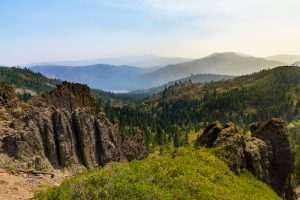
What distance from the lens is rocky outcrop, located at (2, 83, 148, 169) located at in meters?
57.8

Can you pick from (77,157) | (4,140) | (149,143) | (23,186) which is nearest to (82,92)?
Answer: (77,157)

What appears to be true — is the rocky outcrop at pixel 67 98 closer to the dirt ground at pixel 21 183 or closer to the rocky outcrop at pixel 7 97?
the rocky outcrop at pixel 7 97

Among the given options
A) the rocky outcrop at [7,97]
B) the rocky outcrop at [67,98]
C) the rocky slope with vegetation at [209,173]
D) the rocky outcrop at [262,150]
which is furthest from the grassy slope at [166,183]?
the rocky outcrop at [67,98]

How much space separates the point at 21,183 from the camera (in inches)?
1813

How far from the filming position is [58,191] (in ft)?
106

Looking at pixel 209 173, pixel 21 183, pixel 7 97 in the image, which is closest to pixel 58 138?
pixel 21 183

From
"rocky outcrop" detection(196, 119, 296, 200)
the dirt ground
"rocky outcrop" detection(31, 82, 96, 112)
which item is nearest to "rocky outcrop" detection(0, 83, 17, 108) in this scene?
"rocky outcrop" detection(31, 82, 96, 112)

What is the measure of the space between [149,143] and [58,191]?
522 ft

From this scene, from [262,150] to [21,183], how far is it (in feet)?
105

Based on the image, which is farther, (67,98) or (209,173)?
(67,98)

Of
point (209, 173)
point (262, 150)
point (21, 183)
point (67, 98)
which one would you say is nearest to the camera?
point (209, 173)

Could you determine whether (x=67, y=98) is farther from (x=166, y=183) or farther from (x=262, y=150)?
(x=166, y=183)

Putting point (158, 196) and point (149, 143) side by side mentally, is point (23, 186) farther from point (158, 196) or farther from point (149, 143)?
point (149, 143)

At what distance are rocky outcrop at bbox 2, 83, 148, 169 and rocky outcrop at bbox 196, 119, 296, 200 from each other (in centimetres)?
2582
